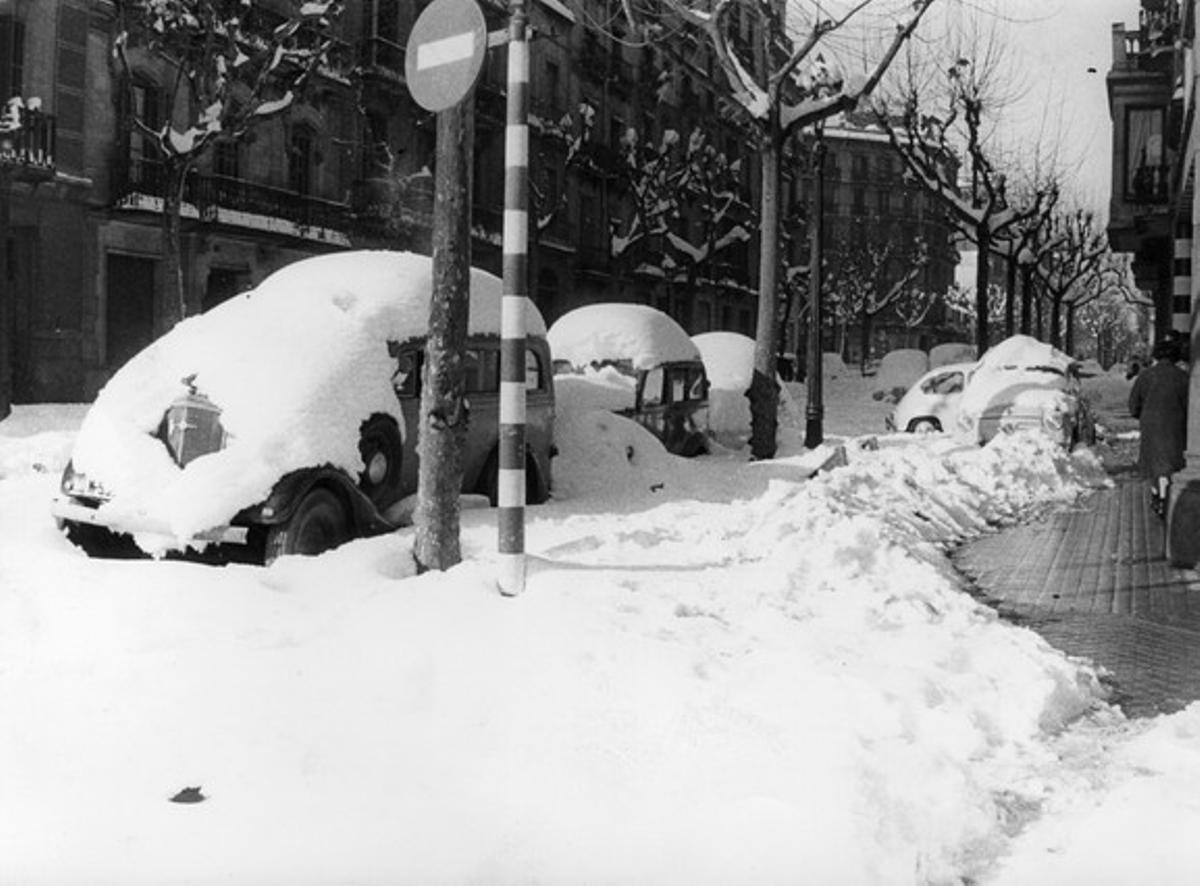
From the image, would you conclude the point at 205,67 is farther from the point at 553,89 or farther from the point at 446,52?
the point at 553,89

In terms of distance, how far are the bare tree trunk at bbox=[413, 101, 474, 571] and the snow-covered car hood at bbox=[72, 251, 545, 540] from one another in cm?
101

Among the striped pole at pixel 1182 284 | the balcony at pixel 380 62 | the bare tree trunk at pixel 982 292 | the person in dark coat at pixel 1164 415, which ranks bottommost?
the person in dark coat at pixel 1164 415

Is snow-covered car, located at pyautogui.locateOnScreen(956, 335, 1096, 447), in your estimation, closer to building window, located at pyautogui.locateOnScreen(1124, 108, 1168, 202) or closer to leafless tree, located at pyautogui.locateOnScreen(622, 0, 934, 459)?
leafless tree, located at pyautogui.locateOnScreen(622, 0, 934, 459)

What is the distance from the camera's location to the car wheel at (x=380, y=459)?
25.6 ft

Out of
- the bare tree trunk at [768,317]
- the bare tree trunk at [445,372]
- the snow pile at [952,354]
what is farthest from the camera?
the snow pile at [952,354]

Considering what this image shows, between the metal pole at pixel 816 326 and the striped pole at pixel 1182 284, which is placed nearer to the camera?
the striped pole at pixel 1182 284

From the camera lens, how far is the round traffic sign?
5922mm

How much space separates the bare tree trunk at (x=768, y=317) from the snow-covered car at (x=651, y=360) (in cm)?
90

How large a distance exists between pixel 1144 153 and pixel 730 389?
1888cm

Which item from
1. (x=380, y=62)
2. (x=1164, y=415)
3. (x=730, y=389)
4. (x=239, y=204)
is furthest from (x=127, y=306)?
(x=1164, y=415)

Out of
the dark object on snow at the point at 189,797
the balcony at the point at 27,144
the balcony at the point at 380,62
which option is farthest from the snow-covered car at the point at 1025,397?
the balcony at the point at 380,62

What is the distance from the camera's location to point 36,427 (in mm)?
17359

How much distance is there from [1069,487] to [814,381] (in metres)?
6.09

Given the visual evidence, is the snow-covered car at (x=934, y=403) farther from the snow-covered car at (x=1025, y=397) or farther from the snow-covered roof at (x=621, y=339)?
the snow-covered roof at (x=621, y=339)
